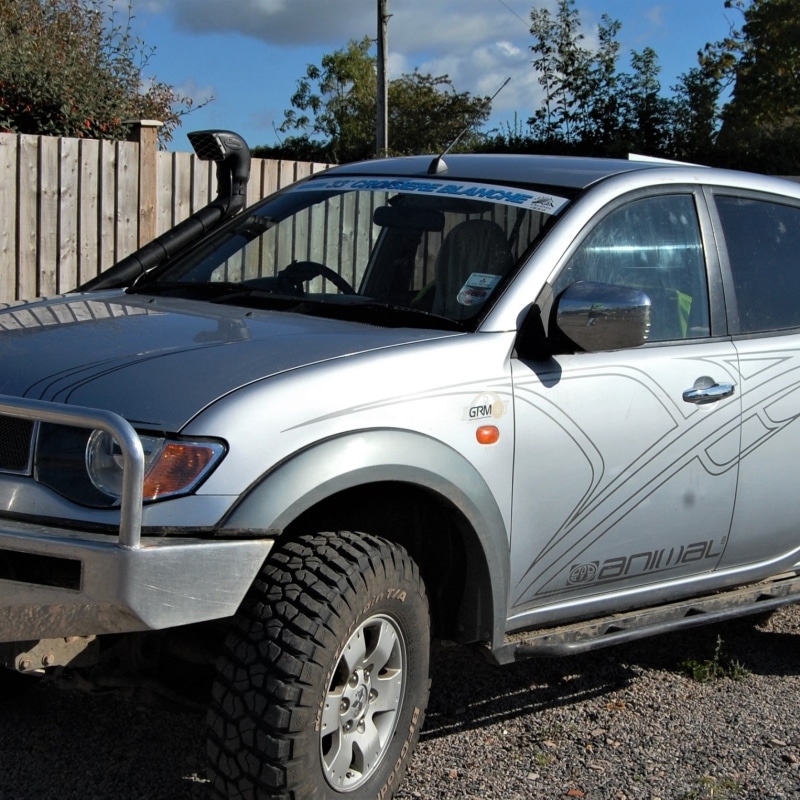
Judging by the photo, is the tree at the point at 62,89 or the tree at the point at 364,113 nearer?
the tree at the point at 62,89

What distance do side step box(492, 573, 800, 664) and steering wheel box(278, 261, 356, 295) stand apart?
1.33m

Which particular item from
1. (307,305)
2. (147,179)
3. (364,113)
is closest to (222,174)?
(147,179)

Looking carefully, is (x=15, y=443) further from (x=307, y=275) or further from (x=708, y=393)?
(x=708, y=393)

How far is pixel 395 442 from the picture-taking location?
307 cm

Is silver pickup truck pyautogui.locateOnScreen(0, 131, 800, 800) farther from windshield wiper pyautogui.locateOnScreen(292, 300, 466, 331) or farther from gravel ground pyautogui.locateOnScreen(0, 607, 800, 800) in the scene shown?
gravel ground pyautogui.locateOnScreen(0, 607, 800, 800)

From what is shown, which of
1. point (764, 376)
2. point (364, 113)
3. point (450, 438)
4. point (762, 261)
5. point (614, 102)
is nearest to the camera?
point (450, 438)

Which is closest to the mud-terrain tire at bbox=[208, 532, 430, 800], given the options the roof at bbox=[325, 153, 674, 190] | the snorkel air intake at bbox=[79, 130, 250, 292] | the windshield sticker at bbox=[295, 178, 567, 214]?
the windshield sticker at bbox=[295, 178, 567, 214]

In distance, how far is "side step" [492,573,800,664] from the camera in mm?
3521

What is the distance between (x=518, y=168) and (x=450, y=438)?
135 centimetres

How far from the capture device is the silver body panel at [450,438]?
2.70m

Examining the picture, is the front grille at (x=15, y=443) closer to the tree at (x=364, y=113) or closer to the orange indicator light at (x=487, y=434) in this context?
the orange indicator light at (x=487, y=434)

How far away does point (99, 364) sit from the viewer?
2977 millimetres

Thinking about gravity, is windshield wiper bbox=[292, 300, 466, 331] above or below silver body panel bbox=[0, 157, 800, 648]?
above

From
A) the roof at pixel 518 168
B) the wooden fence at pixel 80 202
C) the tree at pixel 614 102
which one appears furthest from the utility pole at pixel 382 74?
the roof at pixel 518 168
